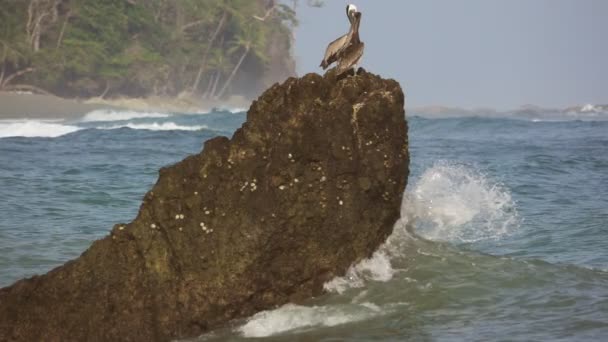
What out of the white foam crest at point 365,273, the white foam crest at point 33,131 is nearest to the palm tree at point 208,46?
the white foam crest at point 33,131

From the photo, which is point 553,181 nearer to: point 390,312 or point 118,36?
point 390,312

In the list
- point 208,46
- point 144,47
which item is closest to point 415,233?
point 144,47

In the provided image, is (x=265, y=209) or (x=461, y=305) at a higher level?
(x=265, y=209)

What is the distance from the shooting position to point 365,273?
7.88 meters

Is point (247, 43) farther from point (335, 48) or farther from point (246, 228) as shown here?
point (246, 228)

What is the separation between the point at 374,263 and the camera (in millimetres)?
7973

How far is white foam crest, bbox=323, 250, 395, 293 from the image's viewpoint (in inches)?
297

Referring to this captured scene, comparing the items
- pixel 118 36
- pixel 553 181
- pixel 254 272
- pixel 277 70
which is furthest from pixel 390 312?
pixel 277 70

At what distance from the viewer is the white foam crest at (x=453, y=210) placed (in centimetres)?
1004

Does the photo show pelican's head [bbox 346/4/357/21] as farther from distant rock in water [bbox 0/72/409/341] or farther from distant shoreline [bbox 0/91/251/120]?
distant shoreline [bbox 0/91/251/120]

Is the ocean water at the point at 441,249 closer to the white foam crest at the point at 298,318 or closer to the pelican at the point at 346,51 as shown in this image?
the white foam crest at the point at 298,318

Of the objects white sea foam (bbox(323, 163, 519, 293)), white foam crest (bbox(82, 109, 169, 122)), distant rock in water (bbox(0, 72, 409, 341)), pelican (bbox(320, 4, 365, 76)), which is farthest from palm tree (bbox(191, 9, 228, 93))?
distant rock in water (bbox(0, 72, 409, 341))

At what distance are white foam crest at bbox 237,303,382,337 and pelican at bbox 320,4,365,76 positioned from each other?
1735 millimetres

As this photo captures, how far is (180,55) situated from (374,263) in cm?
6541
